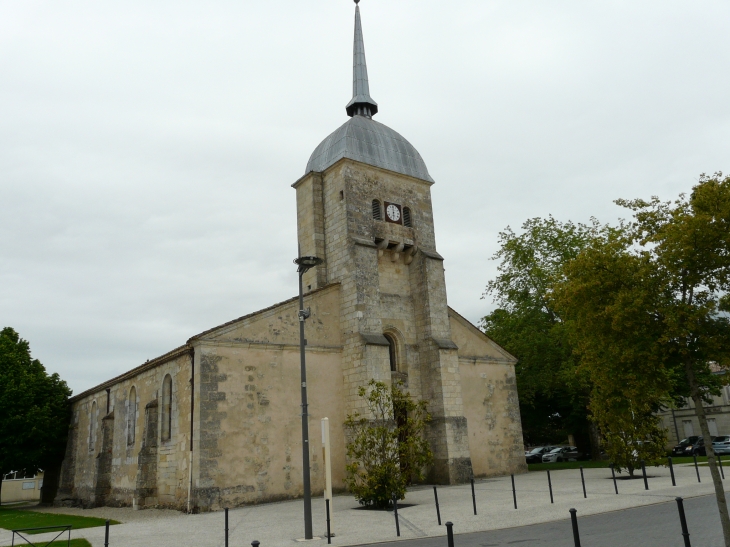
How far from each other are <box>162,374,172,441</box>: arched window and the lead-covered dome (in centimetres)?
1128

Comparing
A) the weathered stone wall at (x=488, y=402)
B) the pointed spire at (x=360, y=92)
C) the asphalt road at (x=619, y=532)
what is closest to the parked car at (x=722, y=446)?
the weathered stone wall at (x=488, y=402)

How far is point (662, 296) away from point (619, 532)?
4.42 meters

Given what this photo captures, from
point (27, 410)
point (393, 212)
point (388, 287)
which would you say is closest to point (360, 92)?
point (393, 212)

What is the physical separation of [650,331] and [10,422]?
103 feet

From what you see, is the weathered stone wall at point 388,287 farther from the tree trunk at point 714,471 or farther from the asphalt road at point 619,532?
the tree trunk at point 714,471

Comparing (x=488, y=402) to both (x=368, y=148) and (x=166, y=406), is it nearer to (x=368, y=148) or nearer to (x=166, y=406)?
(x=368, y=148)

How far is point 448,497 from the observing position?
18.3 meters

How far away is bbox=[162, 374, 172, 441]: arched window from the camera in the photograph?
73.4 feet

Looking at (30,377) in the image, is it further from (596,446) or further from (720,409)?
(720,409)

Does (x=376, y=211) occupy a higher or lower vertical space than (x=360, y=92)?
lower

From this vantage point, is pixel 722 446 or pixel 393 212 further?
pixel 722 446

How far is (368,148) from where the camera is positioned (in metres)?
26.4

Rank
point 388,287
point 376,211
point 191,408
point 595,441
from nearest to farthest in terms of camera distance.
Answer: point 191,408, point 388,287, point 376,211, point 595,441

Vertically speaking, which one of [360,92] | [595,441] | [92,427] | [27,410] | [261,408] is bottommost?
[595,441]
